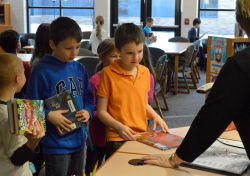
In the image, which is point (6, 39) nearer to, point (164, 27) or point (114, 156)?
point (114, 156)

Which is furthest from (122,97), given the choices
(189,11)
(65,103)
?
(189,11)

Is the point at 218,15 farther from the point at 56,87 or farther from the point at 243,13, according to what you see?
the point at 243,13

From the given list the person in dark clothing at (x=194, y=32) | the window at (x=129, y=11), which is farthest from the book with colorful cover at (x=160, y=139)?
the window at (x=129, y=11)

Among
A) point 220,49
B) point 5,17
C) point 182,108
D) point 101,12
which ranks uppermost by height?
point 101,12

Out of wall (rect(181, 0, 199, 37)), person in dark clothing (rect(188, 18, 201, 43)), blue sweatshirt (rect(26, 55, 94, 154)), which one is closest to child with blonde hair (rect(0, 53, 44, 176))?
blue sweatshirt (rect(26, 55, 94, 154))

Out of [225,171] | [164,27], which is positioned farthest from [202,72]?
[225,171]

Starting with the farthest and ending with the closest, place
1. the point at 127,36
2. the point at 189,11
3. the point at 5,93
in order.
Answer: the point at 189,11 < the point at 127,36 < the point at 5,93

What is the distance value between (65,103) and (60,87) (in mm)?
113

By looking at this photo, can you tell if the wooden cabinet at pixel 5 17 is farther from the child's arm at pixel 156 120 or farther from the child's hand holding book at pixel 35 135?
the child's hand holding book at pixel 35 135

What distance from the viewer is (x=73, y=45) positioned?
2031mm

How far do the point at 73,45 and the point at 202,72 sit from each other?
7.78 meters

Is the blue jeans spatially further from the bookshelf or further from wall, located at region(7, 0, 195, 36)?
wall, located at region(7, 0, 195, 36)

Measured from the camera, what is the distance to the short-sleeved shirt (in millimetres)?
2059

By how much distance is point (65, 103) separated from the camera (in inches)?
76.9
